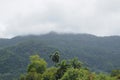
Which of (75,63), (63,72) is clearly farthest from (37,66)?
(63,72)

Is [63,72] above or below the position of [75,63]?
below

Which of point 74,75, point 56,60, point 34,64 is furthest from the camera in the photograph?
point 56,60

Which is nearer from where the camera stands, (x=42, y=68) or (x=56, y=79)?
(x=56, y=79)

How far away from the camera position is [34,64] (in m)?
183

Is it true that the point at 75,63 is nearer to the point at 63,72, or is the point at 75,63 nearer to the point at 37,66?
the point at 63,72

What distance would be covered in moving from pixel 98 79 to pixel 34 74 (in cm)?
5070

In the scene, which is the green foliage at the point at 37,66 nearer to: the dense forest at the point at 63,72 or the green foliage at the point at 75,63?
the dense forest at the point at 63,72

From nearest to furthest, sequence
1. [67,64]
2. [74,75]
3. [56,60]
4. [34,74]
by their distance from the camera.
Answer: [74,75], [67,64], [34,74], [56,60]

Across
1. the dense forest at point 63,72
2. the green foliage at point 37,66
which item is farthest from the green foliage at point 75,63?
the green foliage at point 37,66

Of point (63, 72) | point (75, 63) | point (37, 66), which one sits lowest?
point (63, 72)

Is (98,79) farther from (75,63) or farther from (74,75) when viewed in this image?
(75,63)

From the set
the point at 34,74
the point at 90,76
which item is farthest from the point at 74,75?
the point at 34,74

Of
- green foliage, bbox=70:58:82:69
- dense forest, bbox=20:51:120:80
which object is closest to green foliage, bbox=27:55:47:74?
dense forest, bbox=20:51:120:80

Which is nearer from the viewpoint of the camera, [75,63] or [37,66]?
[75,63]
